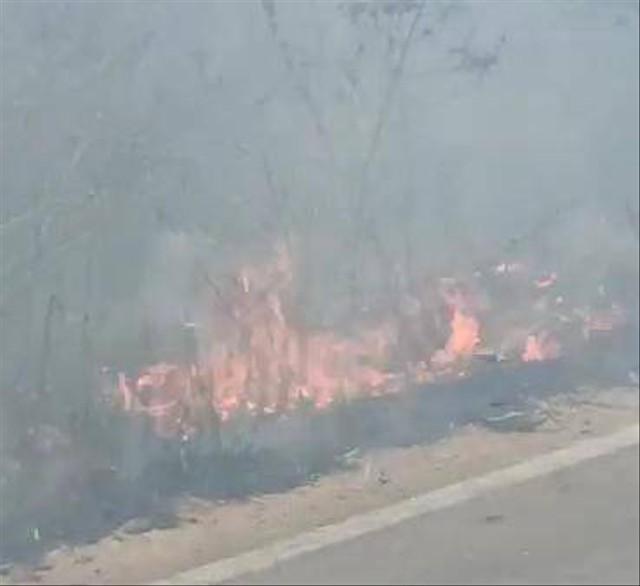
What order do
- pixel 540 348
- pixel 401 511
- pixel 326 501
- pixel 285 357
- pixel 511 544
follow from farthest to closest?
pixel 540 348
pixel 285 357
pixel 326 501
pixel 401 511
pixel 511 544

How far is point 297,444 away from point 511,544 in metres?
1.24

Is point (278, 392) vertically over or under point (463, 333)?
under

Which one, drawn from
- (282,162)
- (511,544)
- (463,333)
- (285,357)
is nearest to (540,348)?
(463,333)

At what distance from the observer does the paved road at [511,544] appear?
5359mm

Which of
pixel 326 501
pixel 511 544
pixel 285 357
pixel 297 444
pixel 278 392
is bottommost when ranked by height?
pixel 511 544

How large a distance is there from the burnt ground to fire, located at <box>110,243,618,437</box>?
2.8 inches

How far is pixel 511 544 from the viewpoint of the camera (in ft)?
18.2

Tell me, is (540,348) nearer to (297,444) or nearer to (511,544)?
(297,444)

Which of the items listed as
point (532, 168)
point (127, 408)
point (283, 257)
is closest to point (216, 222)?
point (283, 257)

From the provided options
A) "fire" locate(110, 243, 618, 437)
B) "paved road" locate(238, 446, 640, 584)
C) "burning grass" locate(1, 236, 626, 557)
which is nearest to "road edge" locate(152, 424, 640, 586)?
"paved road" locate(238, 446, 640, 584)

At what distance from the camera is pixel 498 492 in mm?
5965

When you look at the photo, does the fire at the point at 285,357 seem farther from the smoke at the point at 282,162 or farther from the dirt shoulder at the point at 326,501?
the dirt shoulder at the point at 326,501

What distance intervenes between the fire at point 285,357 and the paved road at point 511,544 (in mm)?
1002

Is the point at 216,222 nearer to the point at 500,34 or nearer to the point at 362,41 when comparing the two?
the point at 362,41
